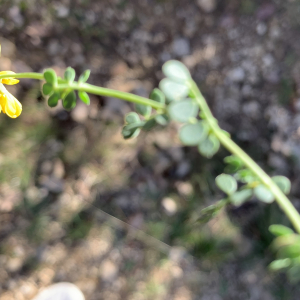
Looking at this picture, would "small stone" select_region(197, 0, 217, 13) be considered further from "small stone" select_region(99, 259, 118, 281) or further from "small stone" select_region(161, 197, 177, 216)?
"small stone" select_region(99, 259, 118, 281)

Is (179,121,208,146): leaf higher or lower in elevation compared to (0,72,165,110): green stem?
lower

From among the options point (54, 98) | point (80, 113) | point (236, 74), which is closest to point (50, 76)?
point (54, 98)

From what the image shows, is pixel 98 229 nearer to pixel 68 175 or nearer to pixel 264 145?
pixel 68 175

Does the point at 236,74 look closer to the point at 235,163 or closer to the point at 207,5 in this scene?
the point at 207,5

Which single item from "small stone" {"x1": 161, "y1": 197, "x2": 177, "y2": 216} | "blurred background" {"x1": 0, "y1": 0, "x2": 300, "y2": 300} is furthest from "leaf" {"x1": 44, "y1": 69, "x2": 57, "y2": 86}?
"small stone" {"x1": 161, "y1": 197, "x2": 177, "y2": 216}

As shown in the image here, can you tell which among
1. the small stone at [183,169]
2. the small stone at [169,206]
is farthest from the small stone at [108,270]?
the small stone at [183,169]

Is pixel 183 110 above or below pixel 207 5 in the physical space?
below

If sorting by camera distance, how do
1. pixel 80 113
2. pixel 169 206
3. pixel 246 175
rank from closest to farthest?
pixel 246 175
pixel 80 113
pixel 169 206
